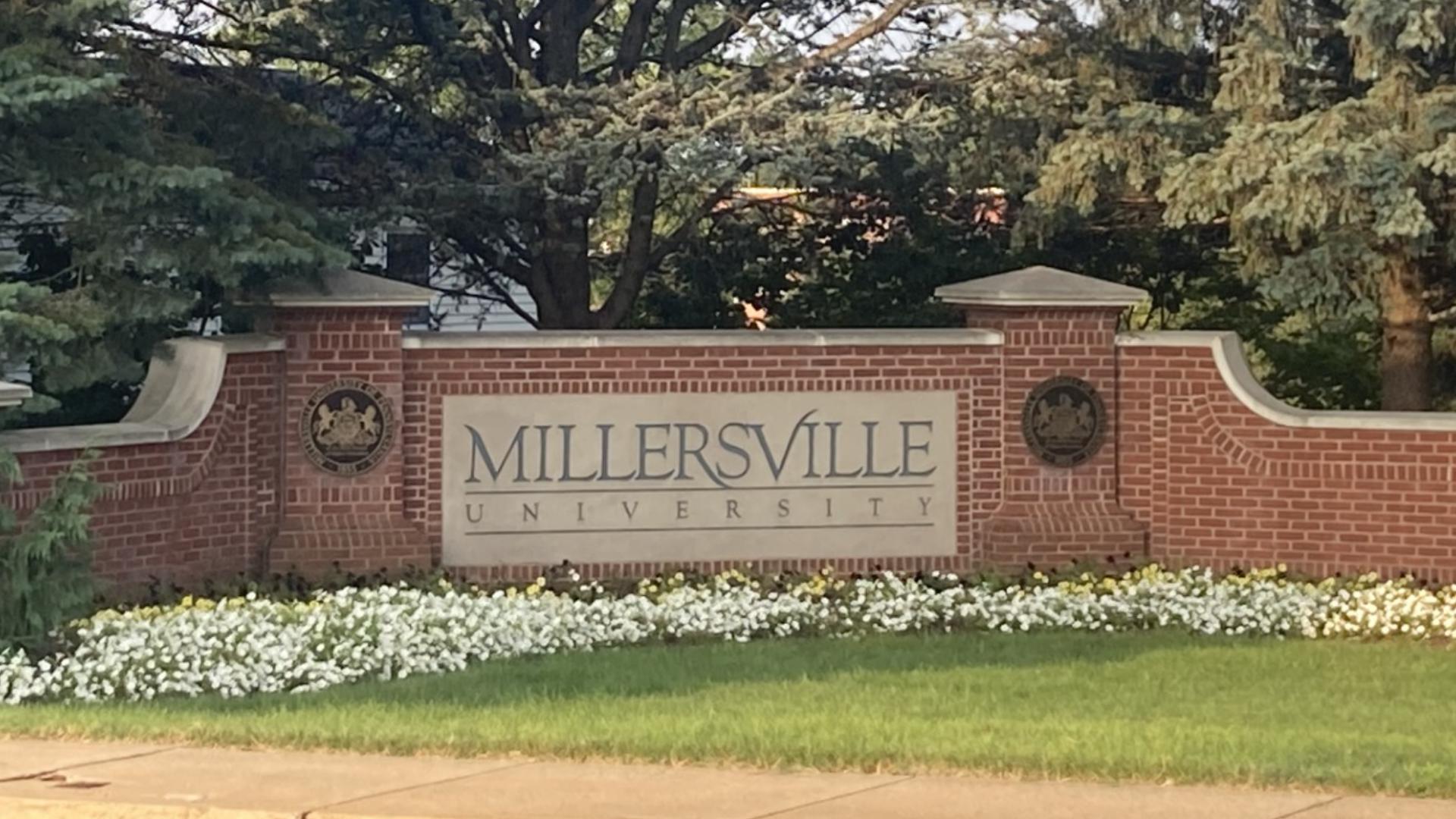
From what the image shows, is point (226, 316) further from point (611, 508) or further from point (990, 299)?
point (990, 299)

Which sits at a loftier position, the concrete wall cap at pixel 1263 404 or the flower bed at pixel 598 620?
the concrete wall cap at pixel 1263 404

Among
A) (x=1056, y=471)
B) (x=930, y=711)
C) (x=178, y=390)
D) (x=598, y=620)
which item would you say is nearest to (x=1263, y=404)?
(x=1056, y=471)

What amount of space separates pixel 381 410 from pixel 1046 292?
14.7ft

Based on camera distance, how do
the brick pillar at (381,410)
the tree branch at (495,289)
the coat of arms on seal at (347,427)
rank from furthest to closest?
the tree branch at (495,289)
the coat of arms on seal at (347,427)
the brick pillar at (381,410)

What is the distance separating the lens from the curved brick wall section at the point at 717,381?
46.1ft

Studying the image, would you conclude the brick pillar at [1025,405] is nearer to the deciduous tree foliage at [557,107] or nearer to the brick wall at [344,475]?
the deciduous tree foliage at [557,107]

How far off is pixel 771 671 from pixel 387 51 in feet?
23.4

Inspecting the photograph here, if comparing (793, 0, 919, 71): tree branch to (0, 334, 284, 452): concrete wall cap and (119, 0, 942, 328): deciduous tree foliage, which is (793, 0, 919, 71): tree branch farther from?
(0, 334, 284, 452): concrete wall cap

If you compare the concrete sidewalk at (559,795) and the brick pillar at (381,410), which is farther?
the brick pillar at (381,410)

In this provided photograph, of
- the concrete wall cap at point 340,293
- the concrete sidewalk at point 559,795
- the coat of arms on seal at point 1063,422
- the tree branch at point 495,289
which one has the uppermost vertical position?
the tree branch at point 495,289

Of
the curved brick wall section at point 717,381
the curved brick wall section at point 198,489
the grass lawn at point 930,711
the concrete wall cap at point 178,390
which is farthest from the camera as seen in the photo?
the curved brick wall section at point 717,381

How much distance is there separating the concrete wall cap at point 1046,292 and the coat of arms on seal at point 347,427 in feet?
13.2

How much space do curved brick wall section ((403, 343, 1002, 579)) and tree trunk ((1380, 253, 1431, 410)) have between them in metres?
3.26

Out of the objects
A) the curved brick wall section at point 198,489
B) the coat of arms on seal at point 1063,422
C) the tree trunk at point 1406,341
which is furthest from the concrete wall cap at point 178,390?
the tree trunk at point 1406,341
